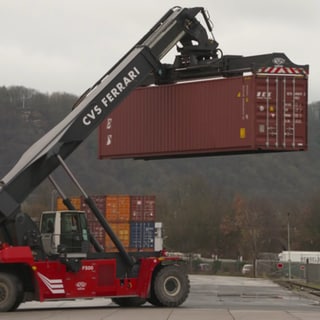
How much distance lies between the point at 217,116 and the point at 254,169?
4133 inches

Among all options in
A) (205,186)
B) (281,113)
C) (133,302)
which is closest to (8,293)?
(133,302)

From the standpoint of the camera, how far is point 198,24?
25500 mm

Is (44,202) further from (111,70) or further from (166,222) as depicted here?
(111,70)

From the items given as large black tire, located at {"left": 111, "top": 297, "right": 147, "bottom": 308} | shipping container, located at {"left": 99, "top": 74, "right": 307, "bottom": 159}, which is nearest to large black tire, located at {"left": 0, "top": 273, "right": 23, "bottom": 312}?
large black tire, located at {"left": 111, "top": 297, "right": 147, "bottom": 308}

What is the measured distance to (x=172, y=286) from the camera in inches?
896

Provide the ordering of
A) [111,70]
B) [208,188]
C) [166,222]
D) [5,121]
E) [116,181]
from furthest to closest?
1. [5,121]
2. [116,181]
3. [208,188]
4. [166,222]
5. [111,70]

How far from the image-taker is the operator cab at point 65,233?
2169 cm

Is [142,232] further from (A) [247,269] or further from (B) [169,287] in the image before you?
(B) [169,287]

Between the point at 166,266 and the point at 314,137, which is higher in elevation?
the point at 314,137

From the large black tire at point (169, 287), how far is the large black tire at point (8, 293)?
368cm

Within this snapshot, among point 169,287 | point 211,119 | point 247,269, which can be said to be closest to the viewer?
point 169,287

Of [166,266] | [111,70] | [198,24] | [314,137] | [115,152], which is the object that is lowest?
[166,266]

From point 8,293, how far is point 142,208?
32085 mm

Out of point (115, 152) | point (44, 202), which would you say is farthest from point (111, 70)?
point (44, 202)
